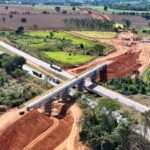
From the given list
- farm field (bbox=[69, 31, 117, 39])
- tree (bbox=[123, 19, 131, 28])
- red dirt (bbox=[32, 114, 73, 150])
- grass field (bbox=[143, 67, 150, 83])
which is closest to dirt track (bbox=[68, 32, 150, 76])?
grass field (bbox=[143, 67, 150, 83])

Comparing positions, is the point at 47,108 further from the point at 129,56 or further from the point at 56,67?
the point at 129,56

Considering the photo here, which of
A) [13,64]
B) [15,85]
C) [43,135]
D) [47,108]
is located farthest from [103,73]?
[43,135]

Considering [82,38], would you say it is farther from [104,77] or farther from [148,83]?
[148,83]

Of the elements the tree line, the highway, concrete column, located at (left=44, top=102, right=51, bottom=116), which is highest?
the tree line

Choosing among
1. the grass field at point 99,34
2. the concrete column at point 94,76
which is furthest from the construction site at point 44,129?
the grass field at point 99,34

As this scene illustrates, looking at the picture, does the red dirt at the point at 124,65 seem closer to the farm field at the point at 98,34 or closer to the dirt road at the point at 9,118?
the farm field at the point at 98,34

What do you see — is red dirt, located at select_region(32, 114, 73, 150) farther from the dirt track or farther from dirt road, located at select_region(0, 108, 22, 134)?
the dirt track
